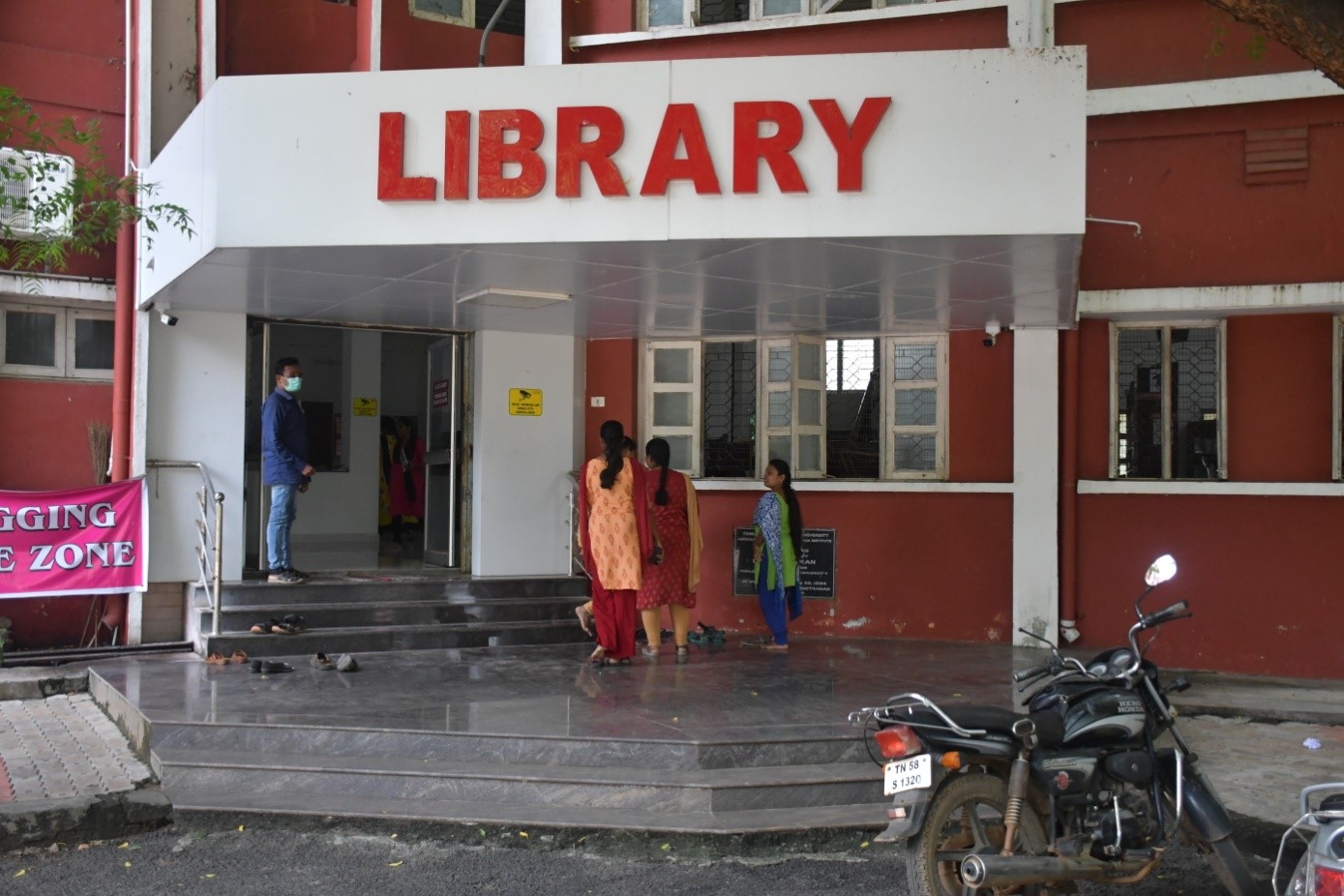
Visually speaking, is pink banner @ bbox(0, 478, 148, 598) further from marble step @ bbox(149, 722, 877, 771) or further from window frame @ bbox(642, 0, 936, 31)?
window frame @ bbox(642, 0, 936, 31)

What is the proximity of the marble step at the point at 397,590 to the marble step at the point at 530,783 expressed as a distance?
10.00 ft

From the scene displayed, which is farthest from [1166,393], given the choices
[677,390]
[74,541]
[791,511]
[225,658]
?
[74,541]

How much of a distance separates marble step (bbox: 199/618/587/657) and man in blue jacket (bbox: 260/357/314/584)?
623 millimetres

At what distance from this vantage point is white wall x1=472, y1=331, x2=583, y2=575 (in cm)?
1080

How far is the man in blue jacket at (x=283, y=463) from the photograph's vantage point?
966 cm

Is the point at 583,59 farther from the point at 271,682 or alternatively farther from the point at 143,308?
the point at 271,682

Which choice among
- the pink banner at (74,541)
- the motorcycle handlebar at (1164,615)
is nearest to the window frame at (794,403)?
the pink banner at (74,541)

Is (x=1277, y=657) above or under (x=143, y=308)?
under

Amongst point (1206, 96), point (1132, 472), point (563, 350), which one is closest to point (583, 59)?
point (563, 350)

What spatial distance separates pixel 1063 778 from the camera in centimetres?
458

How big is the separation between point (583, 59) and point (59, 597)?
650cm

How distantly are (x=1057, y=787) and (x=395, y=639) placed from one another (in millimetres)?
6209

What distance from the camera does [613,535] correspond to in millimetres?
8734

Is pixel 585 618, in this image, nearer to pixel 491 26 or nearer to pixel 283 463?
pixel 283 463
